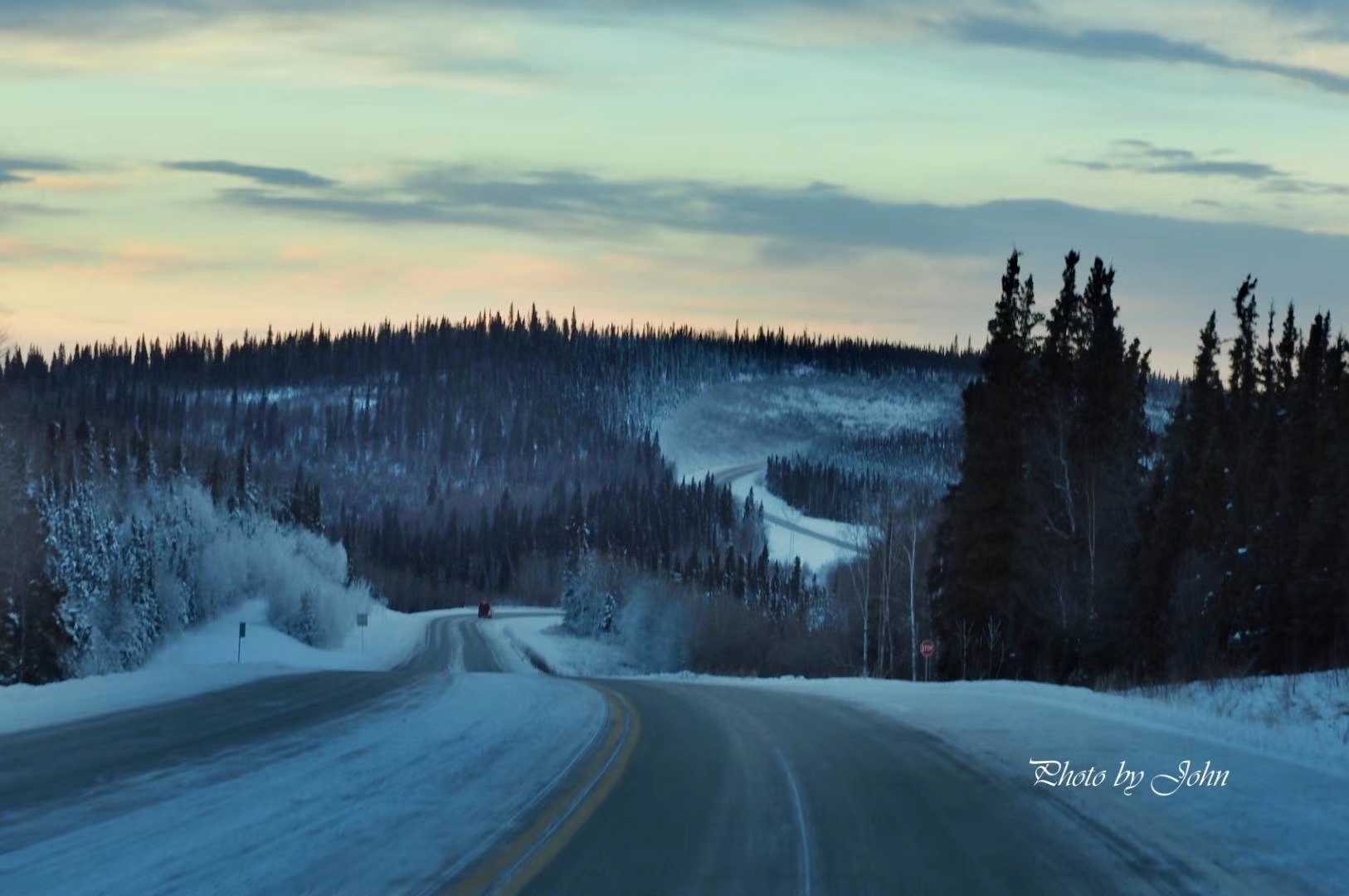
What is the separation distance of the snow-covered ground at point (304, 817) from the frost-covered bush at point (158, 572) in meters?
38.3

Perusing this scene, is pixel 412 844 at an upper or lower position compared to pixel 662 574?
upper

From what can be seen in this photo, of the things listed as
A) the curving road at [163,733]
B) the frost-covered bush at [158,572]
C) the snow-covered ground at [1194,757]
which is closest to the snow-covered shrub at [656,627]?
the frost-covered bush at [158,572]

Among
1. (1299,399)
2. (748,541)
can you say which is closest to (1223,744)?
(1299,399)

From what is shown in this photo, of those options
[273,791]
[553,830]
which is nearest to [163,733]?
[273,791]

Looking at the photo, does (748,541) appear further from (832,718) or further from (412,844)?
(412,844)

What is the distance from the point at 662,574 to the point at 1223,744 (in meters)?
106

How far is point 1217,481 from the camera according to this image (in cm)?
5362

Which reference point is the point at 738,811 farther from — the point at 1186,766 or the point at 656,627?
the point at 656,627

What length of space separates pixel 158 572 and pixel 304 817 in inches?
2003

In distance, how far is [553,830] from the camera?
11070mm

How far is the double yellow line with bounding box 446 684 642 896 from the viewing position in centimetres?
906

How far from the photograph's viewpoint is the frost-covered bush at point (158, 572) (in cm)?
5450

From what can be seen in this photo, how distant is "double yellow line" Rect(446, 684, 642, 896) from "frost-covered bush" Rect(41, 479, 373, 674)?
39404 millimetres

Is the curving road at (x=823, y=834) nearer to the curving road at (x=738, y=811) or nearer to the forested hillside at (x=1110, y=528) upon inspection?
the curving road at (x=738, y=811)
